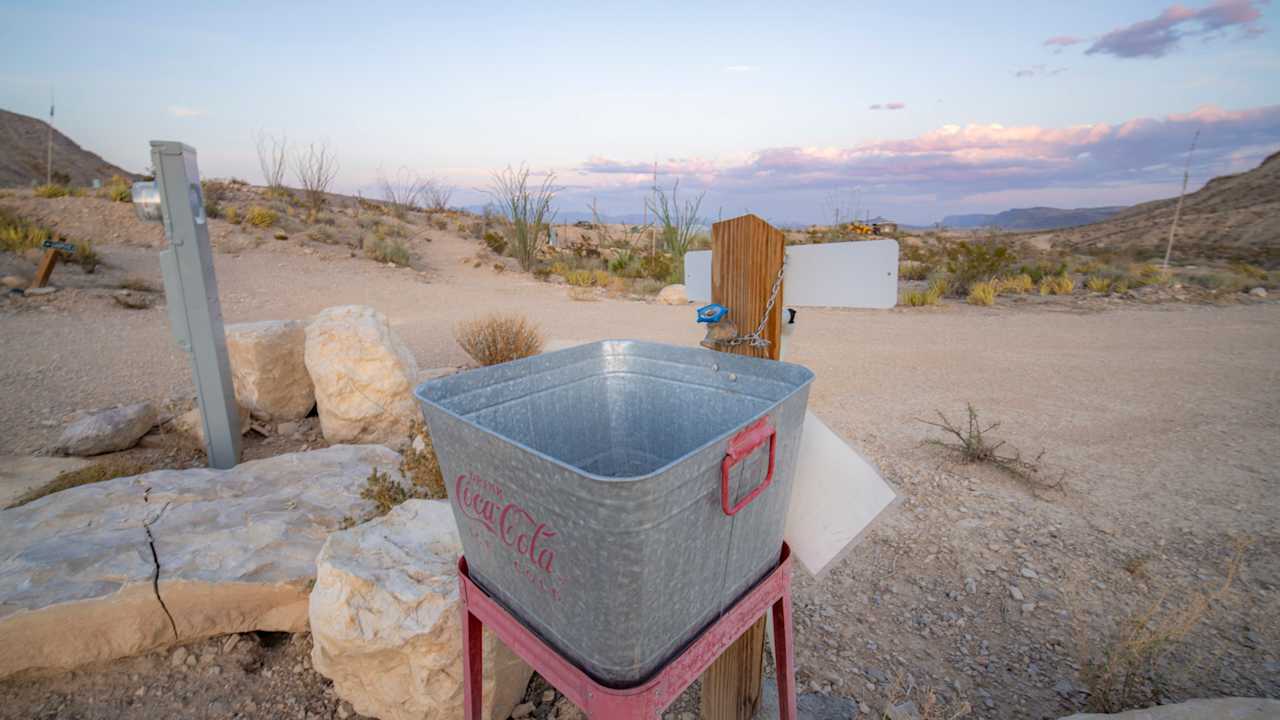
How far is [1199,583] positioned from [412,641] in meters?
2.87

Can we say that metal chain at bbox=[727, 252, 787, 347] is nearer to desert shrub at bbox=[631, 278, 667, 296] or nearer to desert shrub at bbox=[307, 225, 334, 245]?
desert shrub at bbox=[631, 278, 667, 296]

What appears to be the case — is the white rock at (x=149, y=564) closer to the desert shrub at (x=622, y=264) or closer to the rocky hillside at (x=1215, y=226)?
the desert shrub at (x=622, y=264)

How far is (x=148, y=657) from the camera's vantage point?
2.00 metres

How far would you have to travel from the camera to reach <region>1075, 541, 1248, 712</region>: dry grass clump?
178 cm

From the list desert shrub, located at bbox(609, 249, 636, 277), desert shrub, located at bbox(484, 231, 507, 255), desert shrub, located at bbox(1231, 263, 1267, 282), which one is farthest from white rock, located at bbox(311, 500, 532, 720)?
desert shrub, located at bbox(1231, 263, 1267, 282)

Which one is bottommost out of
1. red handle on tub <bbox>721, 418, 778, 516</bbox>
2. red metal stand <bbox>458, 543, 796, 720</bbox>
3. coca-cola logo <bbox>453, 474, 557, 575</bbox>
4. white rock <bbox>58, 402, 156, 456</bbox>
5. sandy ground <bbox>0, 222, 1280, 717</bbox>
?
sandy ground <bbox>0, 222, 1280, 717</bbox>

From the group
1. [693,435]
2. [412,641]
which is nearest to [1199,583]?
[693,435]

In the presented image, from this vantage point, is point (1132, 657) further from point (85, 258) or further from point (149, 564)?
point (85, 258)

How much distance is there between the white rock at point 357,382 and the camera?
3.66 meters

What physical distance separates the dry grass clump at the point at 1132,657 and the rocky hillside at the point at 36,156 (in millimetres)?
41195

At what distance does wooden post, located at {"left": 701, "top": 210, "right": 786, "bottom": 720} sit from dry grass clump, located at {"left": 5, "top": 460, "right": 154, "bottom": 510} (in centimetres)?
292

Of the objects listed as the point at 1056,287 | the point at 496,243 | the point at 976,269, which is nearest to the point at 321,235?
the point at 496,243

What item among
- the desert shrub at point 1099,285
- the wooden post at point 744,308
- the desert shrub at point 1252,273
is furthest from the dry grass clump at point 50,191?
the desert shrub at point 1252,273

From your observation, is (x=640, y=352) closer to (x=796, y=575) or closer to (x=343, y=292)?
(x=796, y=575)
